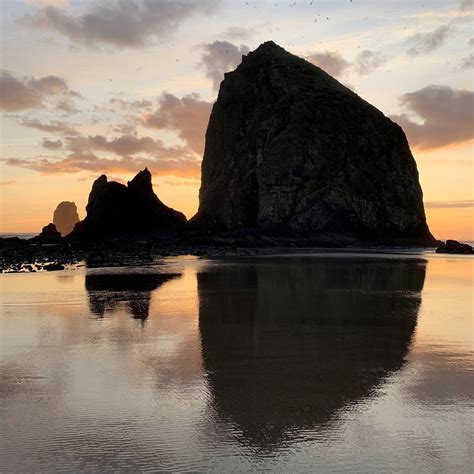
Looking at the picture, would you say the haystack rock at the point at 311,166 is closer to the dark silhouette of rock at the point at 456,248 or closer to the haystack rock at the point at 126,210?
the haystack rock at the point at 126,210

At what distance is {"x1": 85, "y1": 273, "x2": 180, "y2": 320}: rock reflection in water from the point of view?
663 inches

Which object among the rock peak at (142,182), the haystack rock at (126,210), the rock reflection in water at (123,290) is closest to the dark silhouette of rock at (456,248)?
the haystack rock at (126,210)

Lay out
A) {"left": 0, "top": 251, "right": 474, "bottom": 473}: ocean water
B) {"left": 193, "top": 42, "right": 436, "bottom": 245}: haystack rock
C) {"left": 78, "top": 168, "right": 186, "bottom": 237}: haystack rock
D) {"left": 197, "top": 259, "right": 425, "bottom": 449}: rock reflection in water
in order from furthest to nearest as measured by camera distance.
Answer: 1. {"left": 193, "top": 42, "right": 436, "bottom": 245}: haystack rock
2. {"left": 78, "top": 168, "right": 186, "bottom": 237}: haystack rock
3. {"left": 197, "top": 259, "right": 425, "bottom": 449}: rock reflection in water
4. {"left": 0, "top": 251, "right": 474, "bottom": 473}: ocean water

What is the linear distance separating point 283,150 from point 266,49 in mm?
34412

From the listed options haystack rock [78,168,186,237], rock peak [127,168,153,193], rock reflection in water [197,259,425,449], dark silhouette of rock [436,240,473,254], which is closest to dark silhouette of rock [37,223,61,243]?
haystack rock [78,168,186,237]

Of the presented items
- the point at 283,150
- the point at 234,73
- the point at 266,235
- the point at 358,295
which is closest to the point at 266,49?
the point at 234,73

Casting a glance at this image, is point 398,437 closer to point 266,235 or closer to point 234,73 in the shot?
point 266,235

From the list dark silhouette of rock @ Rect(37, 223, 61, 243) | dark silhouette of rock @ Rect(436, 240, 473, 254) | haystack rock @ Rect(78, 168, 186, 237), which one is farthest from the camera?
haystack rock @ Rect(78, 168, 186, 237)

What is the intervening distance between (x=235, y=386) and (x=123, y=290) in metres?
14.3

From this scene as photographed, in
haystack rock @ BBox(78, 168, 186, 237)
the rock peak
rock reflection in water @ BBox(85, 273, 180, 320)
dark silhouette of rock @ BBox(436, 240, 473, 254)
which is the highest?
the rock peak

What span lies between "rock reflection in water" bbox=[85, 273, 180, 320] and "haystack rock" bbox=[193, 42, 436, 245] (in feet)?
224

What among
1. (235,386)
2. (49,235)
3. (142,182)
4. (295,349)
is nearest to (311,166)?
(142,182)

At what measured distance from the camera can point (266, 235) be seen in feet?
301

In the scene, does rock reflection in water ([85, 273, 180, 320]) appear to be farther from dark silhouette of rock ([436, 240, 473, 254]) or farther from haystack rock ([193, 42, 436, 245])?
haystack rock ([193, 42, 436, 245])
